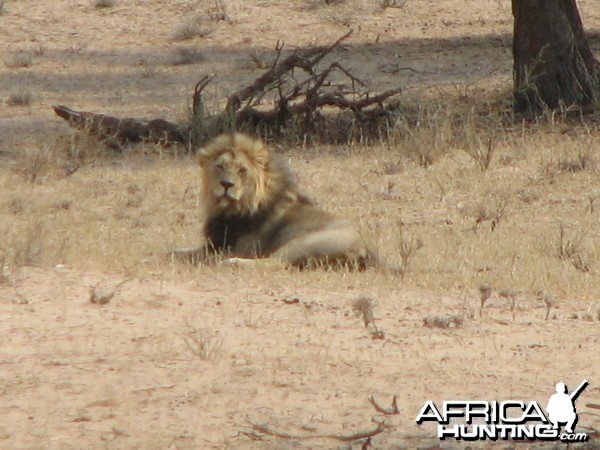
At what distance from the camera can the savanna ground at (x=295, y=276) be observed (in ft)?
20.4

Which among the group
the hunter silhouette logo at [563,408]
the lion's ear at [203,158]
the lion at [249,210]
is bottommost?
the lion at [249,210]

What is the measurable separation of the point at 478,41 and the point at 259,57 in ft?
11.7

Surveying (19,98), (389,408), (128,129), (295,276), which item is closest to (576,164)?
(128,129)

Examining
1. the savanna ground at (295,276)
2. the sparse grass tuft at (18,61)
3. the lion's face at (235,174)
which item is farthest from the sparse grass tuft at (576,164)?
the sparse grass tuft at (18,61)

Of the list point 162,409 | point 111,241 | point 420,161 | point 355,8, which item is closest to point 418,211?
point 420,161

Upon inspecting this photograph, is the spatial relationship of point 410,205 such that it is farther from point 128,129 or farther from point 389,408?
point 389,408

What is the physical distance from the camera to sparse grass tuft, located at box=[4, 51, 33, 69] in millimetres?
20016

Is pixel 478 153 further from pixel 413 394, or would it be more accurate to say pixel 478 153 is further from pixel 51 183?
pixel 413 394

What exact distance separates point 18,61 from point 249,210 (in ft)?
35.5

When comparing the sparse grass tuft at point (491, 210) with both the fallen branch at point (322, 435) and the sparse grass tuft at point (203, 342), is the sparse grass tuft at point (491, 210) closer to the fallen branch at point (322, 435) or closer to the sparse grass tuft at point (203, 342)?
the sparse grass tuft at point (203, 342)

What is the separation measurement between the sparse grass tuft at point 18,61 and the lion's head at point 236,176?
1050cm

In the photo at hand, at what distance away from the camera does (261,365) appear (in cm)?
678

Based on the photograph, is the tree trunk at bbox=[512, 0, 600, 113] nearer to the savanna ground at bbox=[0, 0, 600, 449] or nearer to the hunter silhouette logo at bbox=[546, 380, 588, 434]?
the savanna ground at bbox=[0, 0, 600, 449]

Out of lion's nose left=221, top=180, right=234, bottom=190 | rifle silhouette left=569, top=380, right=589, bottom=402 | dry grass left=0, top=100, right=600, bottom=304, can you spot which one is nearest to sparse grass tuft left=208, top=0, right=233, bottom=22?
dry grass left=0, top=100, right=600, bottom=304
